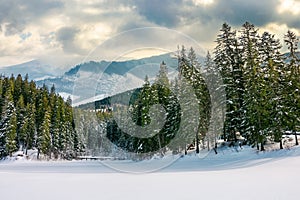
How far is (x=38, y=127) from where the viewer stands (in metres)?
74.1

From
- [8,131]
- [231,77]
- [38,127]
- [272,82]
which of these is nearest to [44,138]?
[8,131]

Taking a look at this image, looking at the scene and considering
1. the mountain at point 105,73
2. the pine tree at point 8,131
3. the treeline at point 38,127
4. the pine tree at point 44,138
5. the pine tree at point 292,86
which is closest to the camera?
the mountain at point 105,73

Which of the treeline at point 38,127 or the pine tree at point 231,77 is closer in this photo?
the pine tree at point 231,77

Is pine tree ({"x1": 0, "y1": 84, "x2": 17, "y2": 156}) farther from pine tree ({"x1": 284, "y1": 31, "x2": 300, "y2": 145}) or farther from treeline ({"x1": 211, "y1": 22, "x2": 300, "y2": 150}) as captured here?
pine tree ({"x1": 284, "y1": 31, "x2": 300, "y2": 145})

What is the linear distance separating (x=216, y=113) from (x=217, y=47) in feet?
30.0

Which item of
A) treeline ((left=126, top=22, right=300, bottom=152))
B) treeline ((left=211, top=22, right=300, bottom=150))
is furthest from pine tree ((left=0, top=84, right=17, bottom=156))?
treeline ((left=211, top=22, right=300, bottom=150))

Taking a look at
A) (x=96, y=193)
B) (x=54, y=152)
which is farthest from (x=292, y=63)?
(x=54, y=152)

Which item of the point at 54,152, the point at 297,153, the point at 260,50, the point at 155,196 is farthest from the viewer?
the point at 54,152

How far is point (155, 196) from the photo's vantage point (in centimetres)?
1151

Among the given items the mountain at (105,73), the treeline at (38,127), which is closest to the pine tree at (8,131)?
the treeline at (38,127)

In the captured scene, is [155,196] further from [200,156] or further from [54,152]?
[54,152]

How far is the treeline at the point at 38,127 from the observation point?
63.3 metres

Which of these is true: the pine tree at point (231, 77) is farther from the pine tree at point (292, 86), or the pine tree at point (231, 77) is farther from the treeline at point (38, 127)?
the treeline at point (38, 127)

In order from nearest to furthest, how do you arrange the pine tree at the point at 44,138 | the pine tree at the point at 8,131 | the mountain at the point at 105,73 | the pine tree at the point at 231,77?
the mountain at the point at 105,73, the pine tree at the point at 231,77, the pine tree at the point at 8,131, the pine tree at the point at 44,138
